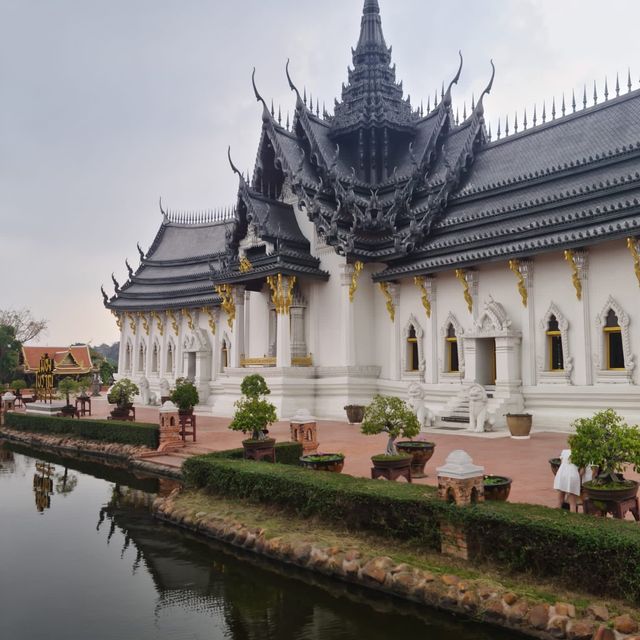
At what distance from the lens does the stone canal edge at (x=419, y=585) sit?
4.68 meters

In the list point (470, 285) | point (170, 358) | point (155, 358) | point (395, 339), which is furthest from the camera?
point (155, 358)

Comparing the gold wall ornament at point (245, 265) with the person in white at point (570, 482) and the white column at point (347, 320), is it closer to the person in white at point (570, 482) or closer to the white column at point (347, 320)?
the white column at point (347, 320)

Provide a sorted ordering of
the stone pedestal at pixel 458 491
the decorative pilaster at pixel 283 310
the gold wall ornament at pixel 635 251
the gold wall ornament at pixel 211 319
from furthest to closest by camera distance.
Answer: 1. the gold wall ornament at pixel 211 319
2. the decorative pilaster at pixel 283 310
3. the gold wall ornament at pixel 635 251
4. the stone pedestal at pixel 458 491

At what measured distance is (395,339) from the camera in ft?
60.3

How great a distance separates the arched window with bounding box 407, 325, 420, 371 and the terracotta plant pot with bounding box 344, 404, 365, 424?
2.29 metres

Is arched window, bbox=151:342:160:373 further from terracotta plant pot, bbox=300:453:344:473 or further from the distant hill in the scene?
the distant hill

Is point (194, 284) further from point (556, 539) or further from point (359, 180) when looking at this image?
point (556, 539)

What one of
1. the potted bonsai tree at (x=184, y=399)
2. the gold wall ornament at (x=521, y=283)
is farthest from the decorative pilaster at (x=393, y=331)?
the potted bonsai tree at (x=184, y=399)

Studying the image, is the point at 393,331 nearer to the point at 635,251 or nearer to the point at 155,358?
the point at 635,251

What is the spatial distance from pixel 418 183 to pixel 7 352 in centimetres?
3209

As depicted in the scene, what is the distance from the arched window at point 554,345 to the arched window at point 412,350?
14.0 feet

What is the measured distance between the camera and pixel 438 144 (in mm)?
20828


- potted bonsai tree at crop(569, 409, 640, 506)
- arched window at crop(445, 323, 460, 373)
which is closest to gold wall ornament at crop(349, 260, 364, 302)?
arched window at crop(445, 323, 460, 373)

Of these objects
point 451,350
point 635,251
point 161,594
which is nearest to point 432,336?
point 451,350
